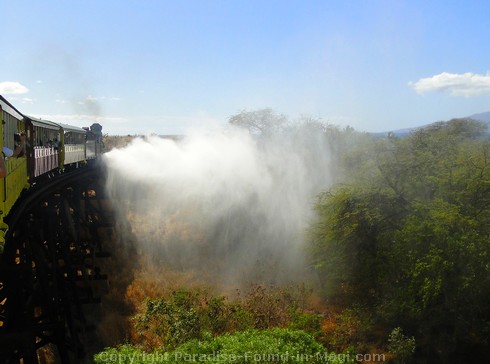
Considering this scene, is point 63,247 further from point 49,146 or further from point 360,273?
point 360,273

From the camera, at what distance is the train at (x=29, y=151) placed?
7.26 metres

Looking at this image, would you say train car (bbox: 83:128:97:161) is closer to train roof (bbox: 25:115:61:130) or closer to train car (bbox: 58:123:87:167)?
train car (bbox: 58:123:87:167)

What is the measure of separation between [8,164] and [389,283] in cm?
1307

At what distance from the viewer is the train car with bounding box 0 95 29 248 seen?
22.6ft

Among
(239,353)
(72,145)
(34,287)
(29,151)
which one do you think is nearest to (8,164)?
(34,287)

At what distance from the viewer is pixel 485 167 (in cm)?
1623

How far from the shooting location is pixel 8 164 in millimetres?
7488

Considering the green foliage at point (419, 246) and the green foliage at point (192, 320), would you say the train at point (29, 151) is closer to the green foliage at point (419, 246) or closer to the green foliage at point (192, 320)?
the green foliage at point (192, 320)

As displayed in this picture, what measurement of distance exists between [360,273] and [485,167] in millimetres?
6324

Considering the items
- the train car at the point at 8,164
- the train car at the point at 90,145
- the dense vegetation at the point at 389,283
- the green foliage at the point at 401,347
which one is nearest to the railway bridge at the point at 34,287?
the train car at the point at 8,164

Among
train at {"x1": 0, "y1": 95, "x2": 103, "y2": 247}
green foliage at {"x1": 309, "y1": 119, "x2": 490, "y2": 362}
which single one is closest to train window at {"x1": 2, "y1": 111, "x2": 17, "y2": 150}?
train at {"x1": 0, "y1": 95, "x2": 103, "y2": 247}

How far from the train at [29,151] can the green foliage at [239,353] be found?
10.2 ft

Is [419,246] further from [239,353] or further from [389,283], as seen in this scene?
[239,353]

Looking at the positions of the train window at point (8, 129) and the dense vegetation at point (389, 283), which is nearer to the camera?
the train window at point (8, 129)
